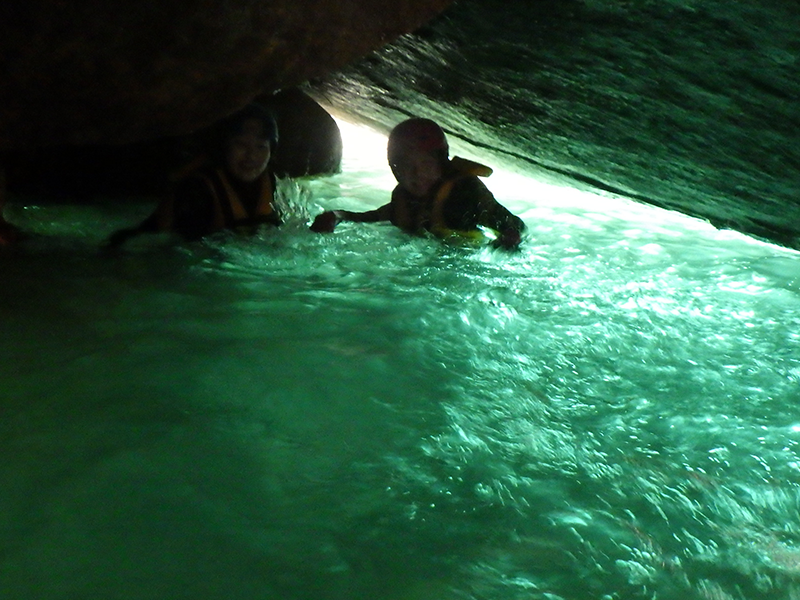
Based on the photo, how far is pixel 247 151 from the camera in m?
4.93

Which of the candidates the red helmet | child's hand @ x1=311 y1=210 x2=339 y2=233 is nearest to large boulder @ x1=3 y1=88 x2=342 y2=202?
child's hand @ x1=311 y1=210 x2=339 y2=233

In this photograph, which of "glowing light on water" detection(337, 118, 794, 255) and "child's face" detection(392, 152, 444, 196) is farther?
"glowing light on water" detection(337, 118, 794, 255)

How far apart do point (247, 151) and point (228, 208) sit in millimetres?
415

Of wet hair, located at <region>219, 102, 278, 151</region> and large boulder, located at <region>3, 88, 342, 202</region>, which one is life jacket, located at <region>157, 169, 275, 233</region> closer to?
wet hair, located at <region>219, 102, 278, 151</region>

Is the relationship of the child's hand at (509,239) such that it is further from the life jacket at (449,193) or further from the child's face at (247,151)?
the child's face at (247,151)

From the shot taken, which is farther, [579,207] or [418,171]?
[579,207]

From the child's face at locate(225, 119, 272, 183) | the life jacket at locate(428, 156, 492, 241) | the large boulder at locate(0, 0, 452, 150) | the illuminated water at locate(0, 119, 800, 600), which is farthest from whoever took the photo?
the life jacket at locate(428, 156, 492, 241)

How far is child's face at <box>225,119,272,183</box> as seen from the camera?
16.1ft

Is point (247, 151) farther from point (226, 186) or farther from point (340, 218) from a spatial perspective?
point (340, 218)

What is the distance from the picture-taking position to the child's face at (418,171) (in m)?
5.28

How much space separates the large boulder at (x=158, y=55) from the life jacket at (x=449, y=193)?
4.62 feet

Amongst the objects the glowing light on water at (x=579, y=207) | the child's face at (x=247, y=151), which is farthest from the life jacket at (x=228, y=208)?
the glowing light on water at (x=579, y=207)

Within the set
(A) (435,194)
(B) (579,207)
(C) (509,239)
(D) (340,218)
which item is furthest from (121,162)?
(B) (579,207)

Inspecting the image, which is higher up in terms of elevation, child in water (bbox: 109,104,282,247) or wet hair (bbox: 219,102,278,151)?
wet hair (bbox: 219,102,278,151)
